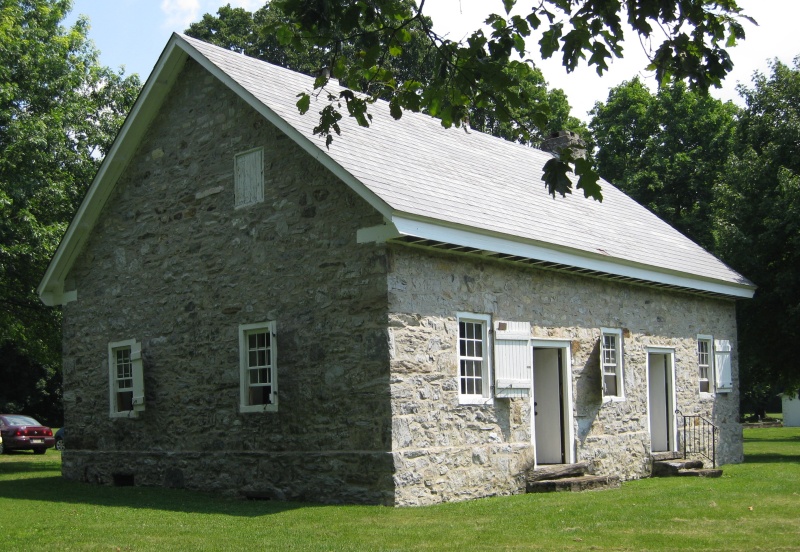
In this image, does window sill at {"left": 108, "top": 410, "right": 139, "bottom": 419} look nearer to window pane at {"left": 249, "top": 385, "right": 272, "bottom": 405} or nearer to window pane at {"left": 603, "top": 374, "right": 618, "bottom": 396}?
window pane at {"left": 249, "top": 385, "right": 272, "bottom": 405}

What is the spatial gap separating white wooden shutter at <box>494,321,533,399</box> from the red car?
19819mm

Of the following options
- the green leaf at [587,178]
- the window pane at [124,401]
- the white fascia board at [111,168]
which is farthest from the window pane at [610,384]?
the green leaf at [587,178]

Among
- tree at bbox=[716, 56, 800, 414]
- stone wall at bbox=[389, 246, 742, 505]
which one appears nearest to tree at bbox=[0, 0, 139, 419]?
stone wall at bbox=[389, 246, 742, 505]

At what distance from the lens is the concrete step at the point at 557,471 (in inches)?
567

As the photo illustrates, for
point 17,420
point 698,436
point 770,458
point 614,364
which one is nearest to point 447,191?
point 614,364

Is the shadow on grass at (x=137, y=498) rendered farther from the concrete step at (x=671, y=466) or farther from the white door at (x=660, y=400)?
the white door at (x=660, y=400)

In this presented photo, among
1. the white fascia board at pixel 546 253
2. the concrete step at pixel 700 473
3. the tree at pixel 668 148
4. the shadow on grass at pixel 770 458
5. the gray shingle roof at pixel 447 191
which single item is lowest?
the shadow on grass at pixel 770 458

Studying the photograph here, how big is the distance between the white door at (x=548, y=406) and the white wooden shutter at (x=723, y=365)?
18.5 ft

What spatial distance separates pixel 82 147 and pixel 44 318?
4293mm

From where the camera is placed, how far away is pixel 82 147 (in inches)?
942

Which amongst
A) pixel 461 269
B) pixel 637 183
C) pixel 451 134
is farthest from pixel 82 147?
pixel 637 183

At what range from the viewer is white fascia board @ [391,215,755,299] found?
41.3 feet

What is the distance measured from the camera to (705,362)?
790 inches

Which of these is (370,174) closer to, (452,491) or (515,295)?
(515,295)
